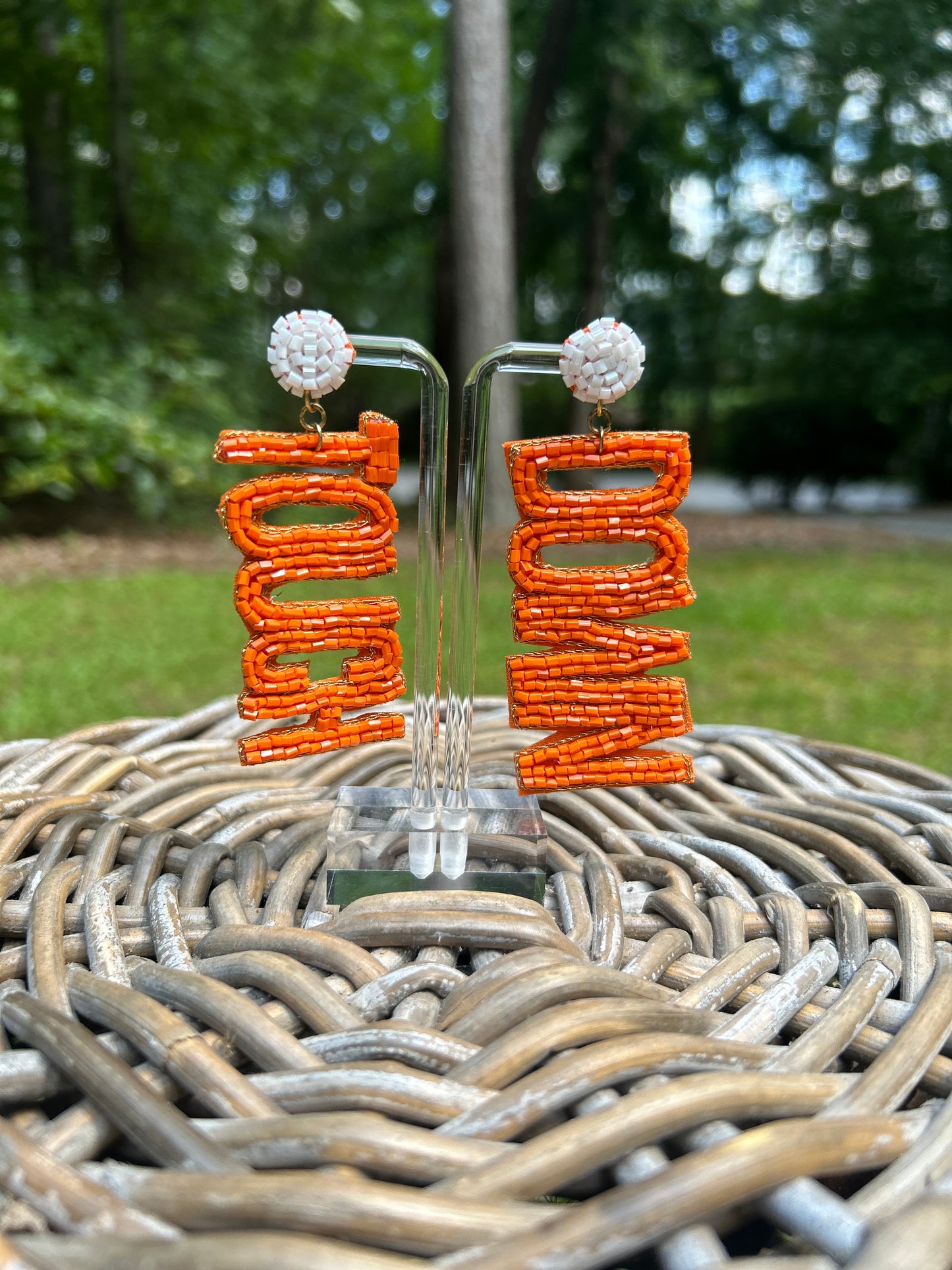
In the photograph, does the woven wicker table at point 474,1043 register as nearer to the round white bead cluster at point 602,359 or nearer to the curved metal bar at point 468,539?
the curved metal bar at point 468,539

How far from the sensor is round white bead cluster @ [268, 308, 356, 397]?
0.82 m

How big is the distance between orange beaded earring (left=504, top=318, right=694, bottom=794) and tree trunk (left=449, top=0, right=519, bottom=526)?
11.2 ft

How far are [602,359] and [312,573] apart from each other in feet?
0.96

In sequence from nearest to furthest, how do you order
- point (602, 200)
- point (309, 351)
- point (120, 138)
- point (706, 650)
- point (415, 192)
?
point (309, 351), point (706, 650), point (120, 138), point (602, 200), point (415, 192)

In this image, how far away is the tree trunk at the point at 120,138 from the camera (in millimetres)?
5625

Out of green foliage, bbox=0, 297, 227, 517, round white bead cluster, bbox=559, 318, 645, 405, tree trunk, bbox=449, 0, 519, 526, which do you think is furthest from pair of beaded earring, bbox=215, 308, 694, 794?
green foliage, bbox=0, 297, 227, 517

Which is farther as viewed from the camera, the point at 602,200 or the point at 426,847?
the point at 602,200

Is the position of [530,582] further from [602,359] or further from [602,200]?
[602,200]

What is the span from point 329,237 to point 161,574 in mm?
5867

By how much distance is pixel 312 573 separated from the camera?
0.86 m

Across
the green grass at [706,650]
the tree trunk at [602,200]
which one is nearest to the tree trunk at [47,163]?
the green grass at [706,650]

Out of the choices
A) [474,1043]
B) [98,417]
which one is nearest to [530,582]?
[474,1043]

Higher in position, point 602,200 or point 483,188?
point 602,200

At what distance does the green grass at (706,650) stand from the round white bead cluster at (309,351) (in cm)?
183
